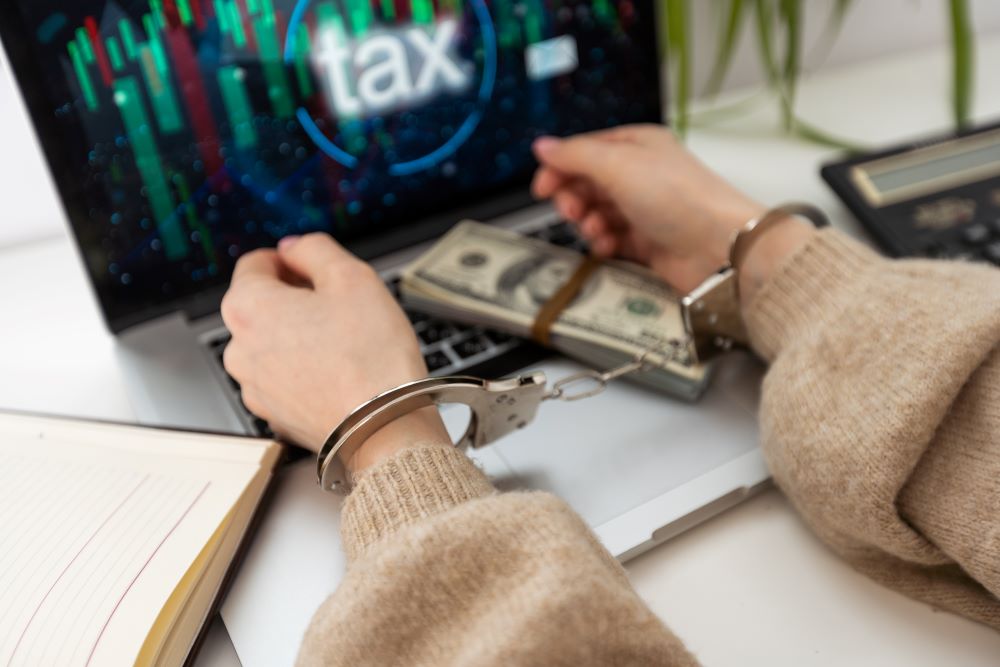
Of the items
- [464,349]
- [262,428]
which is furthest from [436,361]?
[262,428]

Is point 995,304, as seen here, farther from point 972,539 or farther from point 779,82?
point 779,82

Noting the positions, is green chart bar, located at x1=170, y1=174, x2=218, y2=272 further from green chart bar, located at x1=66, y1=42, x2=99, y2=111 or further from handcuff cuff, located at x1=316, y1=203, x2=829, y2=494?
handcuff cuff, located at x1=316, y1=203, x2=829, y2=494

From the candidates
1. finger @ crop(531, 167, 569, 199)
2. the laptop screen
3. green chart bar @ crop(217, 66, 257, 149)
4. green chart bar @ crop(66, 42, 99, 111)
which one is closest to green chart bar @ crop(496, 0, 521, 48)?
the laptop screen

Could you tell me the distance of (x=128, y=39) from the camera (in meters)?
0.56

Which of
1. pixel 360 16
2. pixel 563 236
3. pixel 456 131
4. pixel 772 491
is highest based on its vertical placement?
pixel 360 16

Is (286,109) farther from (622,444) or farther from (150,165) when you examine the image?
(622,444)

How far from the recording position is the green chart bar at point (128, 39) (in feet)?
1.82

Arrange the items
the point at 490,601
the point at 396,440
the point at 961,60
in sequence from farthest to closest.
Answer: the point at 961,60 → the point at 396,440 → the point at 490,601

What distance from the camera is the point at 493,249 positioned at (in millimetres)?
680

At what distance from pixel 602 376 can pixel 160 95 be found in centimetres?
36

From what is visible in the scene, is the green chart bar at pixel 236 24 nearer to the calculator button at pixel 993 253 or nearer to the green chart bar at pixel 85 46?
the green chart bar at pixel 85 46

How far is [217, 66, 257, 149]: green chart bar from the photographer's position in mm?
603

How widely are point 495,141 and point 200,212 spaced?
10.0 inches

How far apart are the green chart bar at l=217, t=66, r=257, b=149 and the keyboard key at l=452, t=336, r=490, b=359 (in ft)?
0.71
